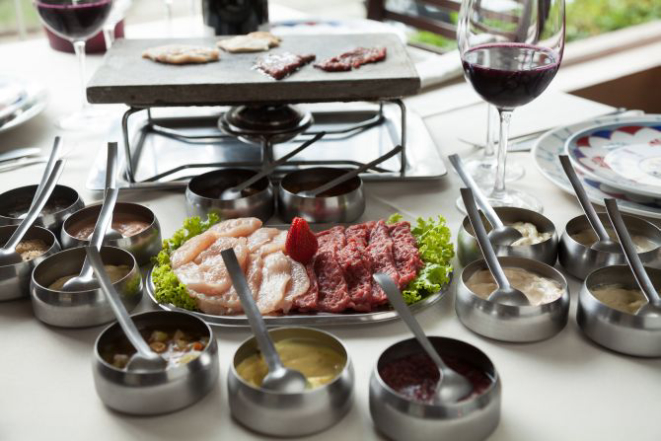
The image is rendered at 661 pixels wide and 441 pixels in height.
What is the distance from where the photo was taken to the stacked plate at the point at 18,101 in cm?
171

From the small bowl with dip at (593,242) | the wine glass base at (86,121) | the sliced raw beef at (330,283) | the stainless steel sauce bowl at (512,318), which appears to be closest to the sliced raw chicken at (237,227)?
the sliced raw beef at (330,283)

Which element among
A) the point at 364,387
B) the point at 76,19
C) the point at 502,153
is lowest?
the point at 364,387

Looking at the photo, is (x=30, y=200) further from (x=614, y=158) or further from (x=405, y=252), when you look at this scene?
(x=614, y=158)

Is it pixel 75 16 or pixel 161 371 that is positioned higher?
pixel 75 16

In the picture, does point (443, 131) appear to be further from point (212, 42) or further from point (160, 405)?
point (160, 405)

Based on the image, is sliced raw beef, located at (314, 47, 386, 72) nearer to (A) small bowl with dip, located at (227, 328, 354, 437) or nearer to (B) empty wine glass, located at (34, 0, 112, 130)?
(B) empty wine glass, located at (34, 0, 112, 130)

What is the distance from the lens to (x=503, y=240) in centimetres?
117

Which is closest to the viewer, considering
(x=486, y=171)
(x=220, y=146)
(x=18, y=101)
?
(x=486, y=171)

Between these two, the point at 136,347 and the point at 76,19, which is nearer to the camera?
the point at 136,347

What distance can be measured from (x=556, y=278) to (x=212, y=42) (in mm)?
995

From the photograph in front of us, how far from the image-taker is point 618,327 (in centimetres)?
96

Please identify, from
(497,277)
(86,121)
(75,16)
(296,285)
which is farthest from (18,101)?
(497,277)

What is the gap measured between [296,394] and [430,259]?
0.40 meters

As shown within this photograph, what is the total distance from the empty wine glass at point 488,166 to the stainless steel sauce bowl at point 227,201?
0.41m
